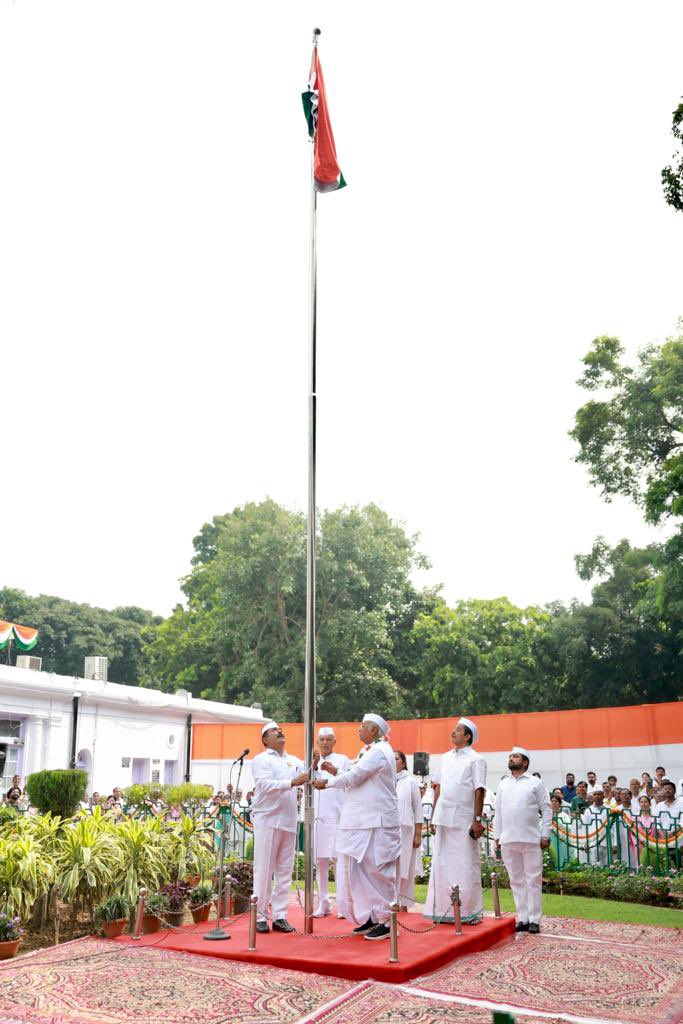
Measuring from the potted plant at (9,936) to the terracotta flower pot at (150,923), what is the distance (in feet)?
3.97

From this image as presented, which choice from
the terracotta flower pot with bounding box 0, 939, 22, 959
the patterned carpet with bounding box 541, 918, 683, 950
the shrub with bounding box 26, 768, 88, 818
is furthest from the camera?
the shrub with bounding box 26, 768, 88, 818

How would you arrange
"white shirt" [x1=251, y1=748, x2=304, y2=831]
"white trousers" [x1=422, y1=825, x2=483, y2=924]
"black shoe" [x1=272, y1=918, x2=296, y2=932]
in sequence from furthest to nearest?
1. "white trousers" [x1=422, y1=825, x2=483, y2=924]
2. "white shirt" [x1=251, y1=748, x2=304, y2=831]
3. "black shoe" [x1=272, y1=918, x2=296, y2=932]

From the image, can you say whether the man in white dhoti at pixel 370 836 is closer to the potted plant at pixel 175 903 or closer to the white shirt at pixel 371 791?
the white shirt at pixel 371 791

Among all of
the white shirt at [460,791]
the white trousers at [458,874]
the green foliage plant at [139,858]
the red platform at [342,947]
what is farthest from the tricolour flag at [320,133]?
the red platform at [342,947]

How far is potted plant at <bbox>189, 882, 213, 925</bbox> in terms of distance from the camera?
9.05 meters

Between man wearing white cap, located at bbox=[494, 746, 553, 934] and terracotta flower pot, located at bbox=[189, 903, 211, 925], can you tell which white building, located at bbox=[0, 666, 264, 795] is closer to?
terracotta flower pot, located at bbox=[189, 903, 211, 925]

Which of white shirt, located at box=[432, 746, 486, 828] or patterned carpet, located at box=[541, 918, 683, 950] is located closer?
patterned carpet, located at box=[541, 918, 683, 950]

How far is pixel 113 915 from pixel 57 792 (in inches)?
116

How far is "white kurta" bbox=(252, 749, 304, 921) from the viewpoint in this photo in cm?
812

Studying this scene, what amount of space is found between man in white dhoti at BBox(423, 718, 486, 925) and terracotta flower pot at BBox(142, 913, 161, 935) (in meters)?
2.65

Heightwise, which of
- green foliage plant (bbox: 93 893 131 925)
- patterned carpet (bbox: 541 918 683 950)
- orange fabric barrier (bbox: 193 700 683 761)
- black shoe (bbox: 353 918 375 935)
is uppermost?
orange fabric barrier (bbox: 193 700 683 761)

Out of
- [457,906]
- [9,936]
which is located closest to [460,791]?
[457,906]

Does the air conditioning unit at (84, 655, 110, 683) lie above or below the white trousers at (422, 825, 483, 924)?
above

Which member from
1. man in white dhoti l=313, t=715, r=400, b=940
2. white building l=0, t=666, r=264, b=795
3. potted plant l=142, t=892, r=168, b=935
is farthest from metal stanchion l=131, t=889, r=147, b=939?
white building l=0, t=666, r=264, b=795
